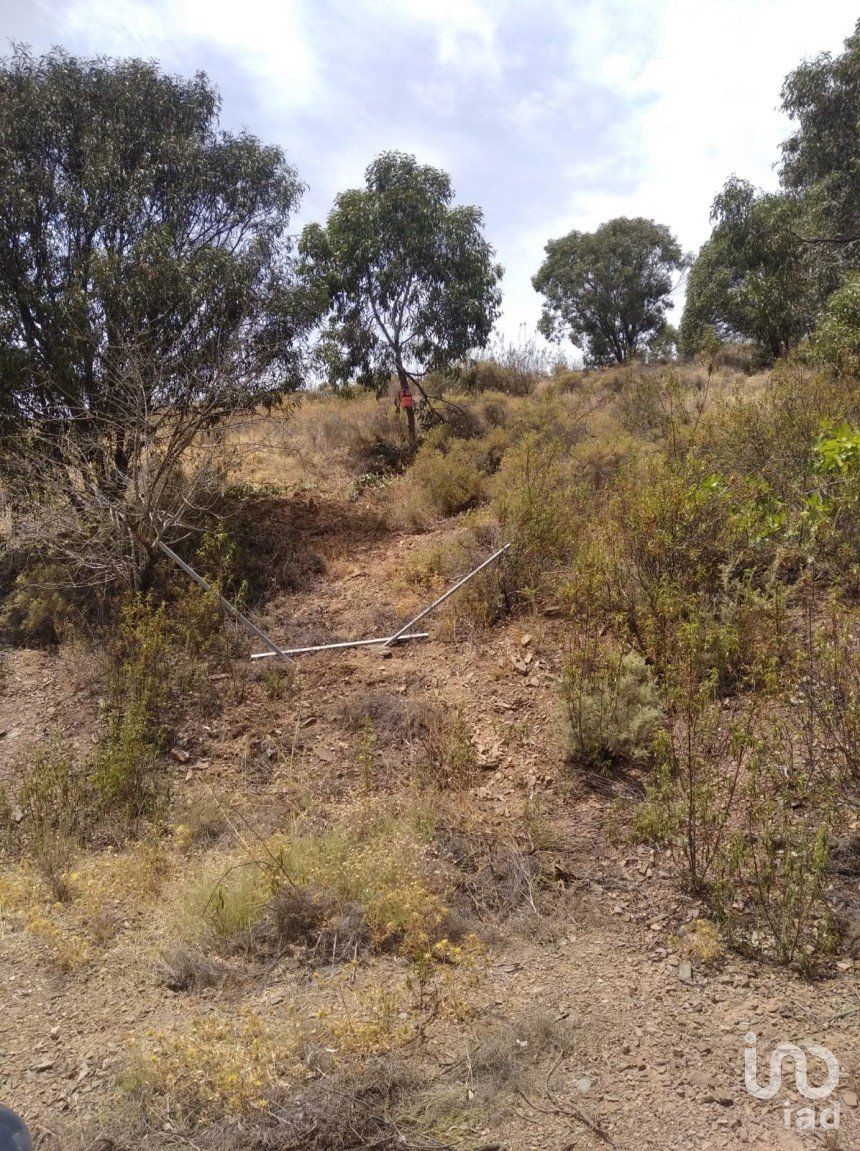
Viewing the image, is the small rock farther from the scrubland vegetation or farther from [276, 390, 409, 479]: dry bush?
[276, 390, 409, 479]: dry bush

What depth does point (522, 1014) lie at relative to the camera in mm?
3043

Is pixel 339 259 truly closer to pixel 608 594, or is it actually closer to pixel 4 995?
pixel 608 594

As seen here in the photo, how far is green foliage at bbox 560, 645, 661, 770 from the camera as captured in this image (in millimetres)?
4766

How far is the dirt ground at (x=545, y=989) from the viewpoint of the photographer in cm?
257

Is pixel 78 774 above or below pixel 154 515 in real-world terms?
below

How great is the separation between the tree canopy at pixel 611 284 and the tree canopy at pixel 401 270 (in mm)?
10477

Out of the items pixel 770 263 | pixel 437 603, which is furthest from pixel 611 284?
pixel 437 603

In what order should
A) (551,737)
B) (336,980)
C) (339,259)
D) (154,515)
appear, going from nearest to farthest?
(336,980), (551,737), (154,515), (339,259)

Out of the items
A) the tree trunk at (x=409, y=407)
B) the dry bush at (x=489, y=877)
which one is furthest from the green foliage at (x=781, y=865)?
the tree trunk at (x=409, y=407)

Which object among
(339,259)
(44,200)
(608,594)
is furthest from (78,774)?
(339,259)

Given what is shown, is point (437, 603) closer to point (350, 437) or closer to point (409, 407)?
point (409, 407)

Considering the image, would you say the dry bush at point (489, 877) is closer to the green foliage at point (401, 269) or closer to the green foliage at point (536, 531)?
the green foliage at point (536, 531)

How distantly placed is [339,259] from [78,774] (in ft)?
30.2

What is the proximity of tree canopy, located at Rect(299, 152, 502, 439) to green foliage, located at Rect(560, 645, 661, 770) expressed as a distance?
28.2 ft
